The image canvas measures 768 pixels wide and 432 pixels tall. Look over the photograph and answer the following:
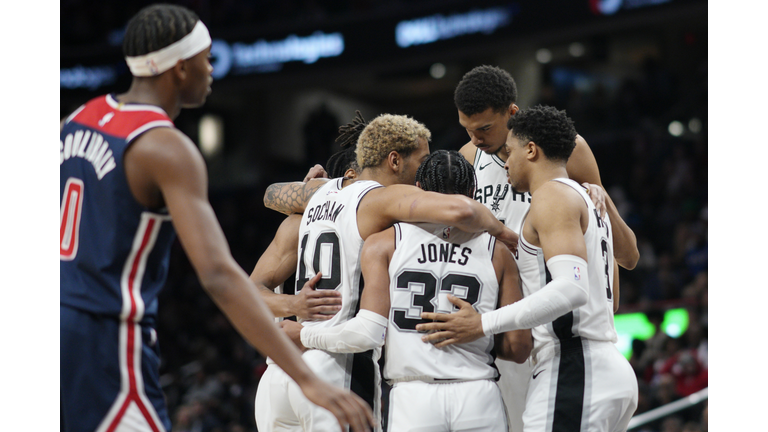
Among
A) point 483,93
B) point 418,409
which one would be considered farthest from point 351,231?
point 483,93

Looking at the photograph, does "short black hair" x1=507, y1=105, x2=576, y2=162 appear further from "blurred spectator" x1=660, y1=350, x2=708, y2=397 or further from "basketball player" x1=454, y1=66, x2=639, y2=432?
"blurred spectator" x1=660, y1=350, x2=708, y2=397

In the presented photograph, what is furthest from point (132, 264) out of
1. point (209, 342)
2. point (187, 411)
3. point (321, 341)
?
point (209, 342)

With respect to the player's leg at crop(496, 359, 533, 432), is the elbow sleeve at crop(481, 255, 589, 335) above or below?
above

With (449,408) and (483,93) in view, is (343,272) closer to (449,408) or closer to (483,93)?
(449,408)

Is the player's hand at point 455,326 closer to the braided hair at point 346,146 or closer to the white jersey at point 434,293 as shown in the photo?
the white jersey at point 434,293

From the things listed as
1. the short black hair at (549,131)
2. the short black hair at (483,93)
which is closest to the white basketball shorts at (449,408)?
the short black hair at (549,131)

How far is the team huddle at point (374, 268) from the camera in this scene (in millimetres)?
2252

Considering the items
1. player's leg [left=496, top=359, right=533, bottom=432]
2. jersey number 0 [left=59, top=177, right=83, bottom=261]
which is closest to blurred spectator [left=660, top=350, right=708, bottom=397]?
player's leg [left=496, top=359, right=533, bottom=432]

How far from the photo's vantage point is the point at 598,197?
12.4 ft

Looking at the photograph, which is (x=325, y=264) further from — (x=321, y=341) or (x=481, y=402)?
(x=481, y=402)

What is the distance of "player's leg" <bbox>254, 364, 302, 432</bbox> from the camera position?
3984mm

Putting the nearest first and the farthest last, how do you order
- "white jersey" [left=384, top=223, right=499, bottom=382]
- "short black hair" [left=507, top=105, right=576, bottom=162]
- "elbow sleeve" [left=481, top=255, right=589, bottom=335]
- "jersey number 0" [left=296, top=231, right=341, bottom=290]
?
"elbow sleeve" [left=481, top=255, right=589, bottom=335] < "white jersey" [left=384, top=223, right=499, bottom=382] < "short black hair" [left=507, top=105, right=576, bottom=162] < "jersey number 0" [left=296, top=231, right=341, bottom=290]

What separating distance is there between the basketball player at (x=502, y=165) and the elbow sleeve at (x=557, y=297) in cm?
95

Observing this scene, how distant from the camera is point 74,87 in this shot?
678 inches
